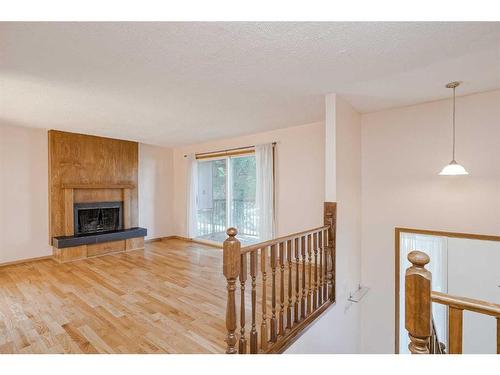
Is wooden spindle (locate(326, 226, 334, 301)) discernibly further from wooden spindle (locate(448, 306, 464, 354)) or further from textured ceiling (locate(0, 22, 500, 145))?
textured ceiling (locate(0, 22, 500, 145))

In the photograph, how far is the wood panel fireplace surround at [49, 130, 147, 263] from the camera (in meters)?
4.43

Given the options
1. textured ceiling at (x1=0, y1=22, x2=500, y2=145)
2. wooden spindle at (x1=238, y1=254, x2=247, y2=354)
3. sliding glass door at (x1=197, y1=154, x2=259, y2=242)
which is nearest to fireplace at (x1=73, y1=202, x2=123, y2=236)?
sliding glass door at (x1=197, y1=154, x2=259, y2=242)

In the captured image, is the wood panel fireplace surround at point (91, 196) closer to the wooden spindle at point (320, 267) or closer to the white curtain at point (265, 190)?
the white curtain at point (265, 190)

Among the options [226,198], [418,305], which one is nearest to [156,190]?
[226,198]

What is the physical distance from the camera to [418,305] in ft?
3.41

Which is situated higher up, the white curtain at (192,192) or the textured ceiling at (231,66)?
the textured ceiling at (231,66)

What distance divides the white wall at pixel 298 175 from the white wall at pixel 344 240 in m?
0.67

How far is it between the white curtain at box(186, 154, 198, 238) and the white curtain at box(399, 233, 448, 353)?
4.19 meters

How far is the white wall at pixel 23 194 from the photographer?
4.07 meters


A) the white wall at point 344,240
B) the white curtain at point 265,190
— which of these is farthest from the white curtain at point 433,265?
the white curtain at point 265,190

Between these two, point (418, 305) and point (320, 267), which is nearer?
point (418, 305)

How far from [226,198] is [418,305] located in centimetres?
450

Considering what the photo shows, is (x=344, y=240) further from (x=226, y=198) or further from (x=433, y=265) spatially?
(x=226, y=198)
